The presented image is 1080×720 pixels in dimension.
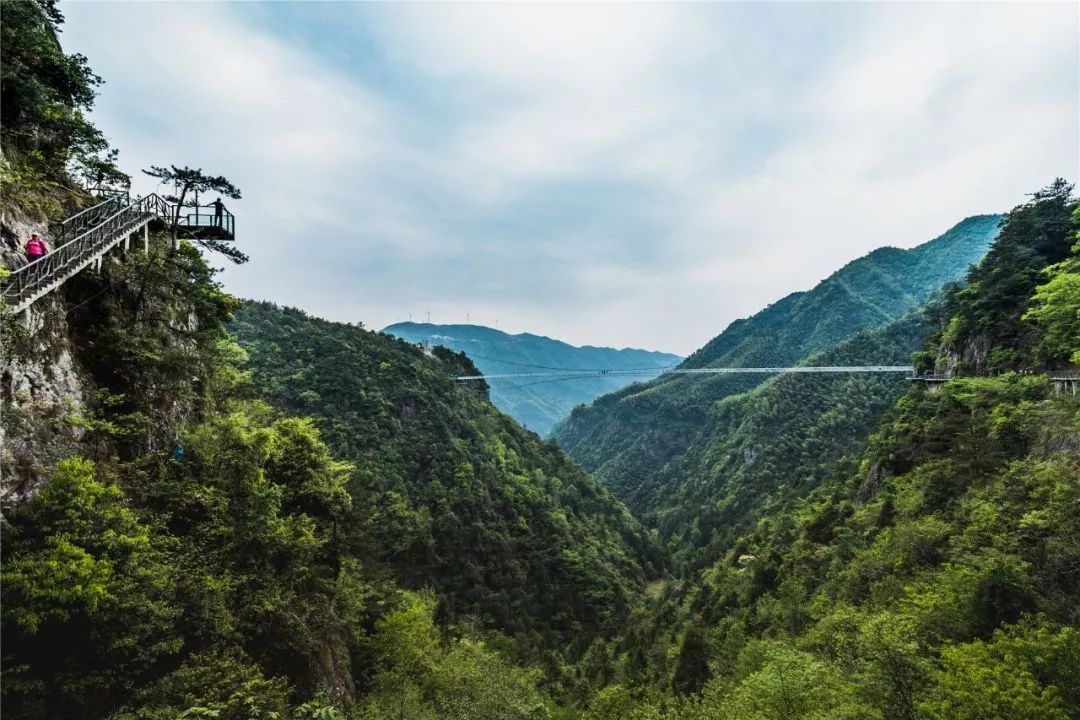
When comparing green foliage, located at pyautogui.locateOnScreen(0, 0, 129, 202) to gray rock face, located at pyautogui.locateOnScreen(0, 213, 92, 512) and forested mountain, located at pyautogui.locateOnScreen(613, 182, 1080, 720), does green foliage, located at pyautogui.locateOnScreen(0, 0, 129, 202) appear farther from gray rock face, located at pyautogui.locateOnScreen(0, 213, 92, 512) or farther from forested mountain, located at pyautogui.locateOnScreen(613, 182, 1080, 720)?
forested mountain, located at pyautogui.locateOnScreen(613, 182, 1080, 720)

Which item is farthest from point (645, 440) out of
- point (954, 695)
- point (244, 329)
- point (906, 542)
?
point (954, 695)

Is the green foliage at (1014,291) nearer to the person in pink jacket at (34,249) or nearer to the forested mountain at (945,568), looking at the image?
the forested mountain at (945,568)

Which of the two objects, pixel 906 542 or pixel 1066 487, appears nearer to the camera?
pixel 1066 487

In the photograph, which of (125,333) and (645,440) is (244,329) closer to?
(125,333)

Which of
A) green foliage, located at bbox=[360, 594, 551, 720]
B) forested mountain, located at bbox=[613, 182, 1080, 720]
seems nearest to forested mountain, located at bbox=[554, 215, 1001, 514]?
forested mountain, located at bbox=[613, 182, 1080, 720]

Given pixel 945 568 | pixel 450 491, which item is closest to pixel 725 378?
pixel 450 491

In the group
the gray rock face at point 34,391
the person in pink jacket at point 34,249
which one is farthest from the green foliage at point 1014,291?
the person in pink jacket at point 34,249
